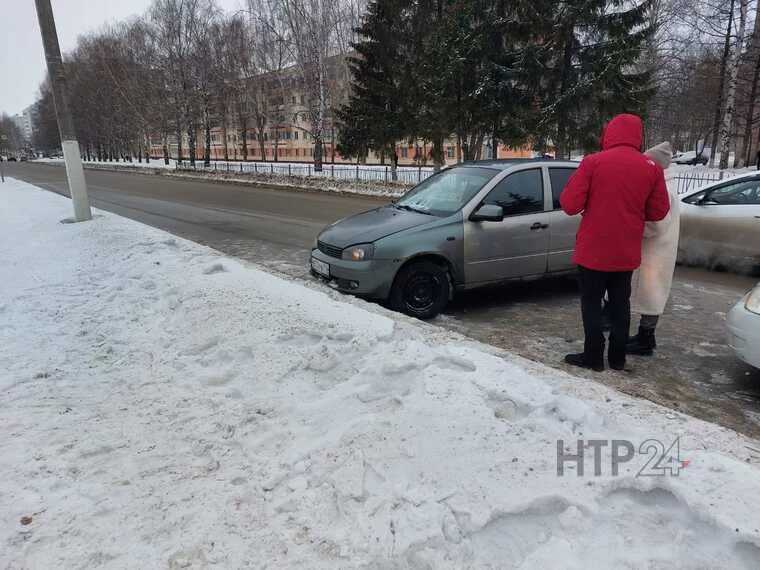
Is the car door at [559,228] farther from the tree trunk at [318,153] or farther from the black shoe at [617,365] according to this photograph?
the tree trunk at [318,153]

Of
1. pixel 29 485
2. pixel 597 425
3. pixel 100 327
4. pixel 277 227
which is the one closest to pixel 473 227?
pixel 597 425

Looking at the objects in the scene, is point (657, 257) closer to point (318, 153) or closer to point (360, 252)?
point (360, 252)

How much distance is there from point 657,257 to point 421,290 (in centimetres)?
226

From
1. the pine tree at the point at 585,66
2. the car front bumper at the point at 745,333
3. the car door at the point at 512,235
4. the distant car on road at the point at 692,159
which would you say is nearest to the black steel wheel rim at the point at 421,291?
the car door at the point at 512,235

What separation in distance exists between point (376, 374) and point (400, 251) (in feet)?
6.74

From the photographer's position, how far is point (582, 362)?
4.16m

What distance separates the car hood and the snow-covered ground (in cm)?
111

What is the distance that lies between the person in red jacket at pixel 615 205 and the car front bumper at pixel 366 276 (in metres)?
1.96

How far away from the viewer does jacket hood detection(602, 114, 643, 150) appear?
369 cm

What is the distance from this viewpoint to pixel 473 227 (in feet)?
18.2

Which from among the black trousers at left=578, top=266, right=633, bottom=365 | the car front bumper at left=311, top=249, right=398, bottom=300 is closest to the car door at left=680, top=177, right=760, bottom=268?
the black trousers at left=578, top=266, right=633, bottom=365

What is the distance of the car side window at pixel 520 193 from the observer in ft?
18.8

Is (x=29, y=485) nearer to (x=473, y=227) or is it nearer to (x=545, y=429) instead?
(x=545, y=429)

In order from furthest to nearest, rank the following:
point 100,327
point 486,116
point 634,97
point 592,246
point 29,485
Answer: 1. point 486,116
2. point 634,97
3. point 100,327
4. point 592,246
5. point 29,485
